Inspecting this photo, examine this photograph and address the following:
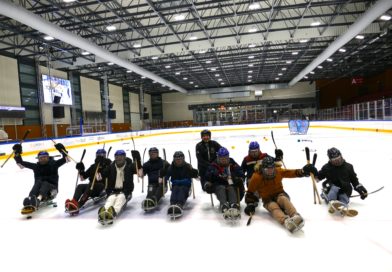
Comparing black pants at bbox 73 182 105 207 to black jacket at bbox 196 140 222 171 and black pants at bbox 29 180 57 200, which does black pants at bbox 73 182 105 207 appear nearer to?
black pants at bbox 29 180 57 200

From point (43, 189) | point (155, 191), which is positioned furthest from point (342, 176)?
point (43, 189)

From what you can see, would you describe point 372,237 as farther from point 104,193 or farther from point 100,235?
point 104,193

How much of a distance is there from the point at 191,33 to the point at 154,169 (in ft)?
44.6

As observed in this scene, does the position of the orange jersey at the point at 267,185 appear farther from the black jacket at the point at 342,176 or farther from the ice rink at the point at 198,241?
the black jacket at the point at 342,176

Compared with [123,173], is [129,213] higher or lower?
lower

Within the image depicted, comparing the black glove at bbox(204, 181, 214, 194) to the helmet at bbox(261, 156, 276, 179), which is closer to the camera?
the helmet at bbox(261, 156, 276, 179)

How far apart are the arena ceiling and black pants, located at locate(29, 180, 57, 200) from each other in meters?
7.66

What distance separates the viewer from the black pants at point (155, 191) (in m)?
3.74

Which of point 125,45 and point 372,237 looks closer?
point 372,237

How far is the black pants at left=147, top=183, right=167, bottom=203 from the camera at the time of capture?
3.74 m

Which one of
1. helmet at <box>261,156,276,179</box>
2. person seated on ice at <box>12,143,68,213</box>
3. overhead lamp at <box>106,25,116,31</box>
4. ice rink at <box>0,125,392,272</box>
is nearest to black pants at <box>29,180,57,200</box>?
person seated on ice at <box>12,143,68,213</box>

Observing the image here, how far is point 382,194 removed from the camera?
405cm

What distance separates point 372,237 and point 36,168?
173 inches

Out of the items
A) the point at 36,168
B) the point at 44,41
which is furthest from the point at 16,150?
the point at 44,41
